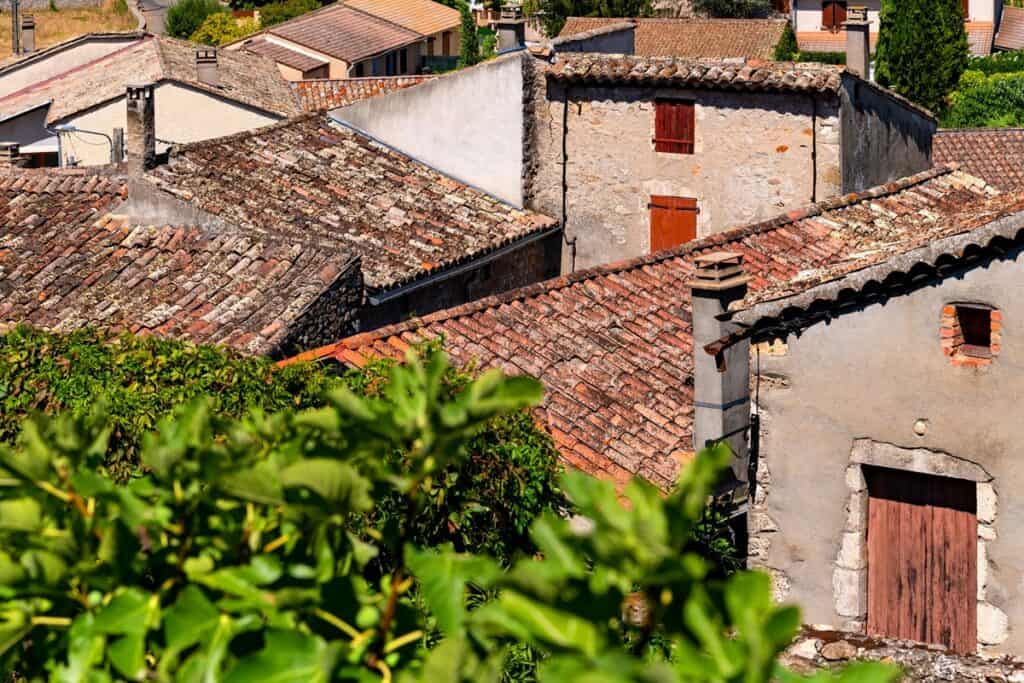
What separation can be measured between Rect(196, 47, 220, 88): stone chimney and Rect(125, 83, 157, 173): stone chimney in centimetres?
1242

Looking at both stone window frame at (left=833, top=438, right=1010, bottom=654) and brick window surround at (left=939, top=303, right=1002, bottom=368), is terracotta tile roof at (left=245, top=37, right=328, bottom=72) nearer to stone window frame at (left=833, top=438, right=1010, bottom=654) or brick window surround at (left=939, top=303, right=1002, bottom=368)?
stone window frame at (left=833, top=438, right=1010, bottom=654)

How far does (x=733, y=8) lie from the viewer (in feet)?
199

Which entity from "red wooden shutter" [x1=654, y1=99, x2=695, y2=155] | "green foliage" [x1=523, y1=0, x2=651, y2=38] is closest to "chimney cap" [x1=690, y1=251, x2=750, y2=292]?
"red wooden shutter" [x1=654, y1=99, x2=695, y2=155]

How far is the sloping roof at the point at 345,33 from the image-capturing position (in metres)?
47.1

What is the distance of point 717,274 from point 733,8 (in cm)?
5186

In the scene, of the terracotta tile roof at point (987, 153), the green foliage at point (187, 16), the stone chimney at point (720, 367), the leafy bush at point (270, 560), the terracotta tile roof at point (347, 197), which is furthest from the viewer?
the green foliage at point (187, 16)

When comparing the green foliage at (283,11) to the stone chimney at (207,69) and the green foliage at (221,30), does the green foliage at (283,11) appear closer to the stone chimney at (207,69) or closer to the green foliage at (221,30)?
the green foliage at (221,30)

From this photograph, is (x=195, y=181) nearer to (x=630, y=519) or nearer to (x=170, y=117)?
(x=170, y=117)

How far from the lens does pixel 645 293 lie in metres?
14.6

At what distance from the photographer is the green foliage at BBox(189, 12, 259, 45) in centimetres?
5516

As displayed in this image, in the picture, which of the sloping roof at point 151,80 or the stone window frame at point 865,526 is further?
the sloping roof at point 151,80

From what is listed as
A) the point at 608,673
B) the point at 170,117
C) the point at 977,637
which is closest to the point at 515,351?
the point at 977,637

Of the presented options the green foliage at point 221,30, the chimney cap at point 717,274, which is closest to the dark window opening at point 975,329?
the chimney cap at point 717,274

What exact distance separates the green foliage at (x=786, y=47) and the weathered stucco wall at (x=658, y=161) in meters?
28.6
